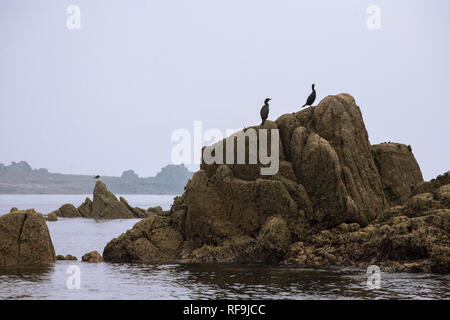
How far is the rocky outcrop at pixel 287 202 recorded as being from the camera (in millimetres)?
41531

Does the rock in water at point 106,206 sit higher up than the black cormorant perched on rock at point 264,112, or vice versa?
the black cormorant perched on rock at point 264,112

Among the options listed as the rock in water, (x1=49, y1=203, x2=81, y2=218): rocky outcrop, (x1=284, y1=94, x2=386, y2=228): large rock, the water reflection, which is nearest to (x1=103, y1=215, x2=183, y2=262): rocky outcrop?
the water reflection

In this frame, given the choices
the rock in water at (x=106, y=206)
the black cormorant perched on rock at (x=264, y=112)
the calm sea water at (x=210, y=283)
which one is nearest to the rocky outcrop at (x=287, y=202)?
the black cormorant perched on rock at (x=264, y=112)

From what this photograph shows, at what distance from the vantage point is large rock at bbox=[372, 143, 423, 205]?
46625 mm

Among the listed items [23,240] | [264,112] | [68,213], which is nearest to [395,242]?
[264,112]

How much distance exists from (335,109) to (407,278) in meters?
17.3

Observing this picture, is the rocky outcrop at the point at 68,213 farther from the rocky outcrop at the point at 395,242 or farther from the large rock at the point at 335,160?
the rocky outcrop at the point at 395,242

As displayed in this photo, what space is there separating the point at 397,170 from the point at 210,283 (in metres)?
21.9

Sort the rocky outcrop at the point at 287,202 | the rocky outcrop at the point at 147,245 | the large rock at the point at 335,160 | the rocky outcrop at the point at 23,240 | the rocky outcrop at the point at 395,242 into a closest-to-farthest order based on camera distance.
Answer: the rocky outcrop at the point at 395,242 → the rocky outcrop at the point at 23,240 → the rocky outcrop at the point at 287,202 → the large rock at the point at 335,160 → the rocky outcrop at the point at 147,245

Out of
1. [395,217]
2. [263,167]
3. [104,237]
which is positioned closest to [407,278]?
[395,217]

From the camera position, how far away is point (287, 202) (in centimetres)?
4247

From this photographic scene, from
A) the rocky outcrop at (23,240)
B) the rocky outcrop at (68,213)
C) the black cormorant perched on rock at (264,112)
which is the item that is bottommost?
the rocky outcrop at (68,213)

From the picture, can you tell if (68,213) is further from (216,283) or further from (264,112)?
(216,283)

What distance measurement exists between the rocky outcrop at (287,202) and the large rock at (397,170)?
10 centimetres
